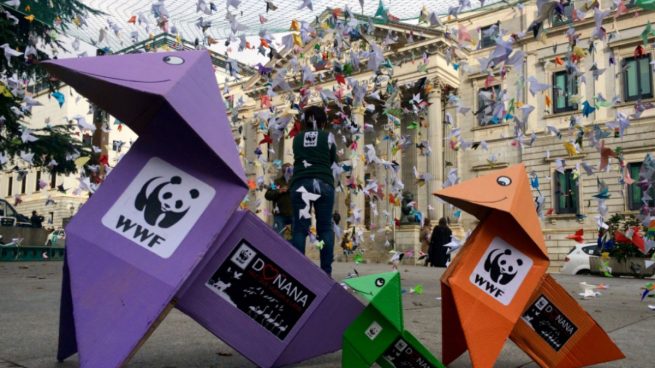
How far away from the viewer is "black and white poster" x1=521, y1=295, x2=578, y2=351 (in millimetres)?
2613

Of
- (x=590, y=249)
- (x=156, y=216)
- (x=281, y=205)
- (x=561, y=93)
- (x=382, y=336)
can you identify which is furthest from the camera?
(x=561, y=93)

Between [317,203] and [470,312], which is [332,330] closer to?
[470,312]

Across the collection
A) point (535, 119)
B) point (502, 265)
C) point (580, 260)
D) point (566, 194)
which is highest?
point (535, 119)

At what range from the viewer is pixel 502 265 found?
2443 millimetres

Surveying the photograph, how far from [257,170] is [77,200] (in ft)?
81.6

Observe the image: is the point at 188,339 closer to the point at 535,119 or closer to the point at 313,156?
the point at 313,156

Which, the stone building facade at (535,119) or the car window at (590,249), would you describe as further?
the stone building facade at (535,119)

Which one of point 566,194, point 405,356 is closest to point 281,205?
point 405,356

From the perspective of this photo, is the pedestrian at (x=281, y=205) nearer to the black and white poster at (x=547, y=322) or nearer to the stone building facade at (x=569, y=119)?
the black and white poster at (x=547, y=322)

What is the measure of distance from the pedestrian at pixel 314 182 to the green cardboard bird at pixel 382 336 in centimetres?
295

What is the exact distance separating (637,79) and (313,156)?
21943 millimetres

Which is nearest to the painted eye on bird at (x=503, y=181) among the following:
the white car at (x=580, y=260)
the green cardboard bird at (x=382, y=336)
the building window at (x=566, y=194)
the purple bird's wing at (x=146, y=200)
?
the green cardboard bird at (x=382, y=336)

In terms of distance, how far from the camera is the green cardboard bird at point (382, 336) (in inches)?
86.6

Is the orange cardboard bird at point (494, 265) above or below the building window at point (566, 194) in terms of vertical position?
below
